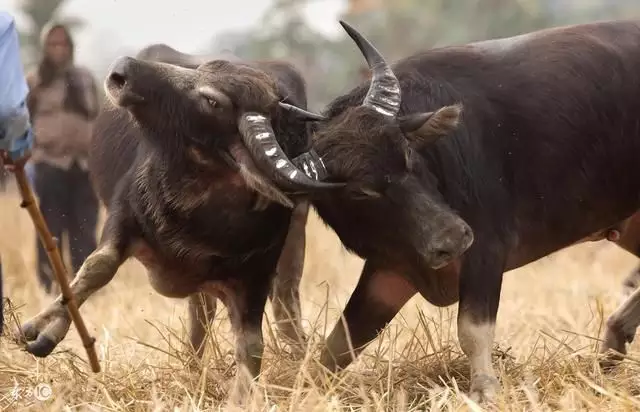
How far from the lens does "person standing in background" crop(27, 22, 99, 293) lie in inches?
332

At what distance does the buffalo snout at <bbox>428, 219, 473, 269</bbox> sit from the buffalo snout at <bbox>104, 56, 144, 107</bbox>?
4.17ft

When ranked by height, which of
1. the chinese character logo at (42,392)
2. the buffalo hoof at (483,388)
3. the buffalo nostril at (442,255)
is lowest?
the buffalo hoof at (483,388)

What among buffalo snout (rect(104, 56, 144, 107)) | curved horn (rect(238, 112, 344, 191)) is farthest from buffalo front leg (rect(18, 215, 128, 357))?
curved horn (rect(238, 112, 344, 191))

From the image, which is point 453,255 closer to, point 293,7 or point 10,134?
point 10,134

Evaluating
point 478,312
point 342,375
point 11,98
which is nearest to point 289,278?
point 342,375

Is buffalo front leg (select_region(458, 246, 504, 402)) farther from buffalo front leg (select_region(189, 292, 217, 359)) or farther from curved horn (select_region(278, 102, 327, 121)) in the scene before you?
buffalo front leg (select_region(189, 292, 217, 359))

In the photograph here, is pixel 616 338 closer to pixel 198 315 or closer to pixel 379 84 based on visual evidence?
pixel 379 84

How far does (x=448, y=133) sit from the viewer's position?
4.75 m

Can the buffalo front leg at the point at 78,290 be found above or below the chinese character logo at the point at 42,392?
above

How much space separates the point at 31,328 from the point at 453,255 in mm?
1707

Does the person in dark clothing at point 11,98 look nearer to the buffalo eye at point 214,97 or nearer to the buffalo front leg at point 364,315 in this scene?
the buffalo eye at point 214,97

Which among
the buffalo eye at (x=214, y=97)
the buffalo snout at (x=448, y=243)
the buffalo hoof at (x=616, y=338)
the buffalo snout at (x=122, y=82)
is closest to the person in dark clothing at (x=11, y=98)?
the buffalo snout at (x=122, y=82)

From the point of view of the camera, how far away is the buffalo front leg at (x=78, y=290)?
4582 mm

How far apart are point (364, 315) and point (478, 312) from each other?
60 centimetres
